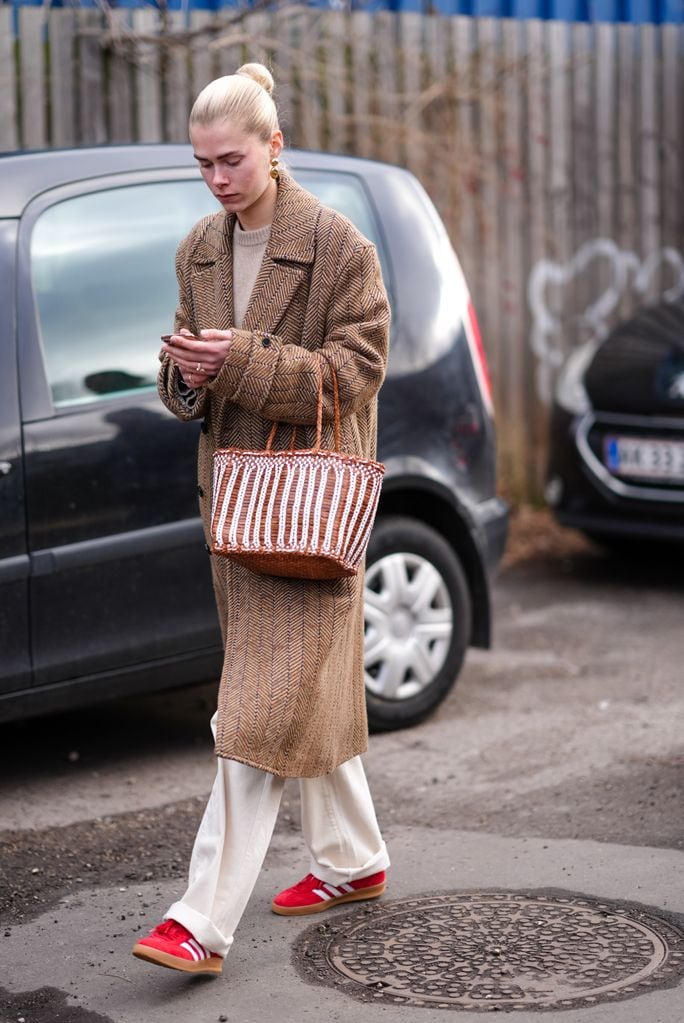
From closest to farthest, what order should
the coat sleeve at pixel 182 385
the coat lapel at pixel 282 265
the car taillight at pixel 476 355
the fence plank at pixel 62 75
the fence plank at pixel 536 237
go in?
1. the coat lapel at pixel 282 265
2. the coat sleeve at pixel 182 385
3. the car taillight at pixel 476 355
4. the fence plank at pixel 62 75
5. the fence plank at pixel 536 237

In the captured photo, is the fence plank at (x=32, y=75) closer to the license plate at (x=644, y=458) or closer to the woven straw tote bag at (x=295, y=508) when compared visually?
the license plate at (x=644, y=458)

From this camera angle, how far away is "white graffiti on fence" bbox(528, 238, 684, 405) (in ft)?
29.9

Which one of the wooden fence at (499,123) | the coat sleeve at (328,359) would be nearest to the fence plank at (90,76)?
the wooden fence at (499,123)

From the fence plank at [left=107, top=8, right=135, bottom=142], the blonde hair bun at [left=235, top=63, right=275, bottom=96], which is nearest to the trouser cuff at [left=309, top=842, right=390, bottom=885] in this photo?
the blonde hair bun at [left=235, top=63, right=275, bottom=96]

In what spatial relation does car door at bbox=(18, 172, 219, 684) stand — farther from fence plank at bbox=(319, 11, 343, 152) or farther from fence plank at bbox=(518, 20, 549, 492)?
fence plank at bbox=(518, 20, 549, 492)

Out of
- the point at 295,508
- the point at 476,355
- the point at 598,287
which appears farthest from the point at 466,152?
the point at 295,508

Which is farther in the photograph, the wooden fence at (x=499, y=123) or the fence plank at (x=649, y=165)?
the fence plank at (x=649, y=165)

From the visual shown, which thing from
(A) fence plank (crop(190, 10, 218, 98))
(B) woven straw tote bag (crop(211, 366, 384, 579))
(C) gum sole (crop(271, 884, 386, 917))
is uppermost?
(A) fence plank (crop(190, 10, 218, 98))

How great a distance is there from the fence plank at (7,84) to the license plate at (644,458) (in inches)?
119

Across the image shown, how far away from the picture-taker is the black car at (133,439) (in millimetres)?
4488

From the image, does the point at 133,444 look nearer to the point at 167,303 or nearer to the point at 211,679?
the point at 167,303

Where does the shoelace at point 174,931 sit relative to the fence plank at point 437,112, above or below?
below

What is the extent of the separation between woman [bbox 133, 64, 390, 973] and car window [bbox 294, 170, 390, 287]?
167 cm

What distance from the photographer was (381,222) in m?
5.30
